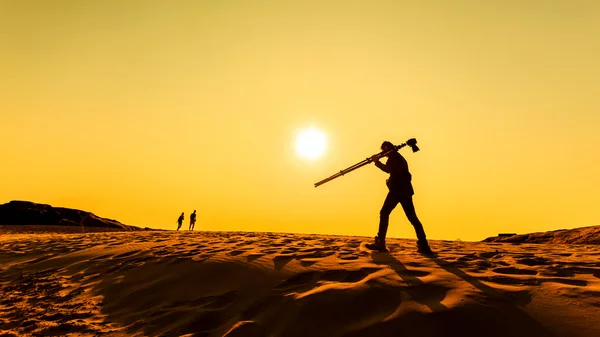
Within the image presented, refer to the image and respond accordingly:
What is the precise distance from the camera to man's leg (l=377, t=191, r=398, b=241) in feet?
21.9

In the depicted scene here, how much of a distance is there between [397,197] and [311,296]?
3115mm

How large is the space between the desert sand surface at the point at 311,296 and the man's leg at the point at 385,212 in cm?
48

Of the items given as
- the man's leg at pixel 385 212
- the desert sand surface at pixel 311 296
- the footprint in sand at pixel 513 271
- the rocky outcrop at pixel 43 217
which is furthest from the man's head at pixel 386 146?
the rocky outcrop at pixel 43 217

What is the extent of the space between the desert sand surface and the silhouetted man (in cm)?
39

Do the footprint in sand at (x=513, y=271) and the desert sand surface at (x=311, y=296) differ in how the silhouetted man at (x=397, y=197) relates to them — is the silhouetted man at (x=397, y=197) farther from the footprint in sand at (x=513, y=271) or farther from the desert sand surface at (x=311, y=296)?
the footprint in sand at (x=513, y=271)

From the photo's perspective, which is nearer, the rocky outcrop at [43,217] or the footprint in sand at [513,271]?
the footprint in sand at [513,271]

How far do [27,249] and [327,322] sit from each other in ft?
30.3

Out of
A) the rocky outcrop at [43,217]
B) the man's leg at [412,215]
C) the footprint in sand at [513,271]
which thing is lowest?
the footprint in sand at [513,271]

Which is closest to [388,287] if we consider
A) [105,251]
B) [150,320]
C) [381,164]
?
[150,320]

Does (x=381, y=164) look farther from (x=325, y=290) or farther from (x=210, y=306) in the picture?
(x=210, y=306)

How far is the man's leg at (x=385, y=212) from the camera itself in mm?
6668

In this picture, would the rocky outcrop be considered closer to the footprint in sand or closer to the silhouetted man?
the silhouetted man

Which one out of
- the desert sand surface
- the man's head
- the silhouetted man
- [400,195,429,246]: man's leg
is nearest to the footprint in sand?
the desert sand surface

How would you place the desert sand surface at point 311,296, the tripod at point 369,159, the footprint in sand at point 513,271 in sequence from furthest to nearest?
the tripod at point 369,159 < the footprint in sand at point 513,271 < the desert sand surface at point 311,296
